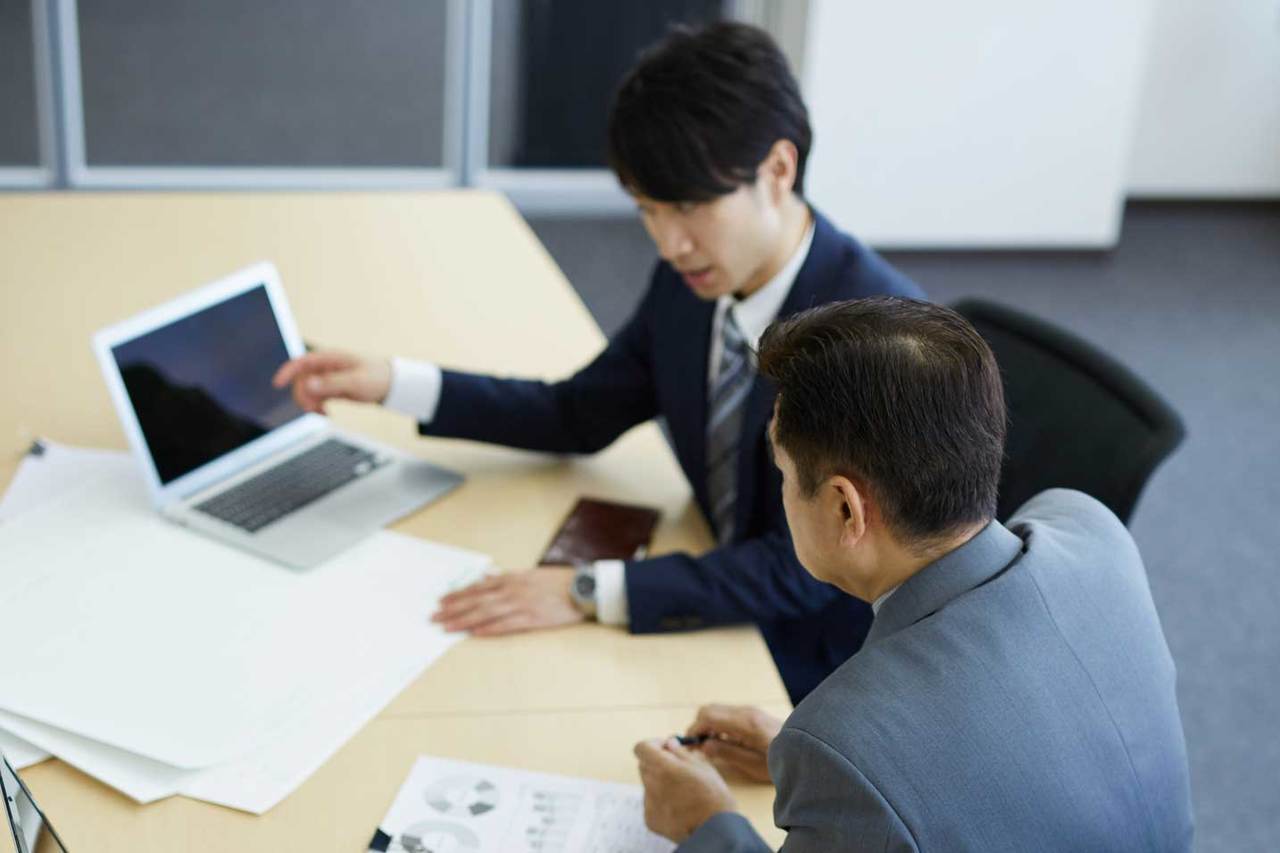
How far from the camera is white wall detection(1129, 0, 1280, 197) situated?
5.06m

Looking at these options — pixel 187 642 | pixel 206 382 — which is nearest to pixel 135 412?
pixel 206 382

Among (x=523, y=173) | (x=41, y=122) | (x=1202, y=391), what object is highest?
(x=41, y=122)

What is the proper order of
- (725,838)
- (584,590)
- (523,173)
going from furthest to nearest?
(523,173)
(584,590)
(725,838)

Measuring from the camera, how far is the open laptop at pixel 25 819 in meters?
1.06

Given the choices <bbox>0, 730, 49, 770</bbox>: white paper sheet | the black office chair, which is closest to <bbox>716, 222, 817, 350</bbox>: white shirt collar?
the black office chair

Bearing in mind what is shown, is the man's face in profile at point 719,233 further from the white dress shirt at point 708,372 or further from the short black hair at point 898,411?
the short black hair at point 898,411

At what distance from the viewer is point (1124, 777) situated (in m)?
1.08

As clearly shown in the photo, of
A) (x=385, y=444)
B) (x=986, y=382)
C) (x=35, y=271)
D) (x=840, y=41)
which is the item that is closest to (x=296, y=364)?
(x=385, y=444)

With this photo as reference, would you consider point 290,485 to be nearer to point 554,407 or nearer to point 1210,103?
point 554,407

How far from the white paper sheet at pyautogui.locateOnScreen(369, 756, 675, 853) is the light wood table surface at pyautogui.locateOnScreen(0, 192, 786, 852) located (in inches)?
0.9

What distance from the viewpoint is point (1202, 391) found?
13.2 feet

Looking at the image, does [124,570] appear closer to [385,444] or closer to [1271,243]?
[385,444]

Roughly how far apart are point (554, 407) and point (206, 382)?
1.54 ft

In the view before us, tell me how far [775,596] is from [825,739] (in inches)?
24.4
